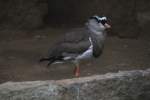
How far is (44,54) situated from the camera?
275 inches

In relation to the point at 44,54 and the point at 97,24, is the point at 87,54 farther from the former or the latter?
the point at 44,54

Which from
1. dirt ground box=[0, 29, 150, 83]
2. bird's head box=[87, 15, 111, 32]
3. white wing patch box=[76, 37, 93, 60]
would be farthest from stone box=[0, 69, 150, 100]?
dirt ground box=[0, 29, 150, 83]

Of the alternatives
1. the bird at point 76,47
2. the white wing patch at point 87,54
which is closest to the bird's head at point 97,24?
the bird at point 76,47

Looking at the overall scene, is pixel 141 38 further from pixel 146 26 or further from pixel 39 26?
pixel 39 26

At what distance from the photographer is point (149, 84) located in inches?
184

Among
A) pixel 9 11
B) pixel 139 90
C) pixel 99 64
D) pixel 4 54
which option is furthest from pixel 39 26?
pixel 139 90

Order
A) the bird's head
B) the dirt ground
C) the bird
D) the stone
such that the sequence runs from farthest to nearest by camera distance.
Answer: the dirt ground < the bird's head < the bird < the stone

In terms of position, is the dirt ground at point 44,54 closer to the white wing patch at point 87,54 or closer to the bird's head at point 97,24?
the white wing patch at point 87,54

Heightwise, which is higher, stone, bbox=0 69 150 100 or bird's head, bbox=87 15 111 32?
bird's head, bbox=87 15 111 32

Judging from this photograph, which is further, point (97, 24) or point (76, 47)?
point (97, 24)

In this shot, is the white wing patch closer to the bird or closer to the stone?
the bird

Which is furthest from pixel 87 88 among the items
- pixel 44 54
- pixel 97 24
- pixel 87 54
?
pixel 44 54

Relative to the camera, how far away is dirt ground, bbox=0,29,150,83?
20.8 feet

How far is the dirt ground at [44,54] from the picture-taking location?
20.8 ft
